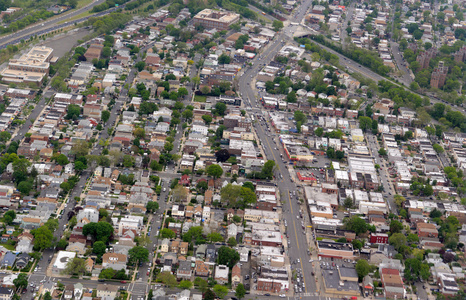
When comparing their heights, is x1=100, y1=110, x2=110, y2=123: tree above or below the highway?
above

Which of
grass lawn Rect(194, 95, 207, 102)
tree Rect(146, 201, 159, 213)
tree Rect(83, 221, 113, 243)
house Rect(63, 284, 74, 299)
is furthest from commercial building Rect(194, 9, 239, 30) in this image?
house Rect(63, 284, 74, 299)

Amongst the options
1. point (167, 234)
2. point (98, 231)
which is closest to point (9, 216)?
point (98, 231)

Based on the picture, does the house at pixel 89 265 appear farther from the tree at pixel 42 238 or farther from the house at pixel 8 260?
the house at pixel 8 260

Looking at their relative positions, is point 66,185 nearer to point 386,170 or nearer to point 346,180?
point 346,180

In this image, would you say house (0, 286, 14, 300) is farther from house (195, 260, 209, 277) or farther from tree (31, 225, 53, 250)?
house (195, 260, 209, 277)

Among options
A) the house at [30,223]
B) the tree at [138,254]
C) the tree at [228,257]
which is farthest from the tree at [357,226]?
the house at [30,223]

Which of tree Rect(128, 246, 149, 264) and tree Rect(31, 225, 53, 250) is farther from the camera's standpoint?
tree Rect(31, 225, 53, 250)

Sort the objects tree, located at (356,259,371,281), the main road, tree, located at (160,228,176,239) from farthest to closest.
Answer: tree, located at (160,228,176,239)
the main road
tree, located at (356,259,371,281)
